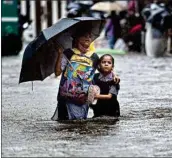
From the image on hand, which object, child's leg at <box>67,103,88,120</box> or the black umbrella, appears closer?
the black umbrella

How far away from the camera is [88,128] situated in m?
11.0

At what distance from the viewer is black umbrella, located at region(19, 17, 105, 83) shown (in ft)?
38.4

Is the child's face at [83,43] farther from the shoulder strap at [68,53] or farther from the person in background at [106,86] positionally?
the person in background at [106,86]

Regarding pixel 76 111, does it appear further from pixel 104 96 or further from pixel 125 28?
pixel 125 28

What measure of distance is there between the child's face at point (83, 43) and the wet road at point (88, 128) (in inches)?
36.8

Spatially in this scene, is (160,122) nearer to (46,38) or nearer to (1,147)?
(46,38)

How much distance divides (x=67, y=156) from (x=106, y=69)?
127 inches

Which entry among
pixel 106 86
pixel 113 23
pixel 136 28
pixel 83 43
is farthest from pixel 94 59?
pixel 113 23

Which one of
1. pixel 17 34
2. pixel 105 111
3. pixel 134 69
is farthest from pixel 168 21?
pixel 105 111

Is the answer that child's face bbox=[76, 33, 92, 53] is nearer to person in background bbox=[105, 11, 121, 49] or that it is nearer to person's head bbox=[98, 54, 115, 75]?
person's head bbox=[98, 54, 115, 75]

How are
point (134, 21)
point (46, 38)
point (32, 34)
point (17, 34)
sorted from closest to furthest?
point (46, 38), point (17, 34), point (134, 21), point (32, 34)

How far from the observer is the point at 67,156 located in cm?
882

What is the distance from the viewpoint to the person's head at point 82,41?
11.8 metres

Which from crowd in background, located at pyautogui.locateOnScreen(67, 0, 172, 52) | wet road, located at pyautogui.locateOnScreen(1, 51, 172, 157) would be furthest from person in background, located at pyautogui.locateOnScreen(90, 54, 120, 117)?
crowd in background, located at pyautogui.locateOnScreen(67, 0, 172, 52)
